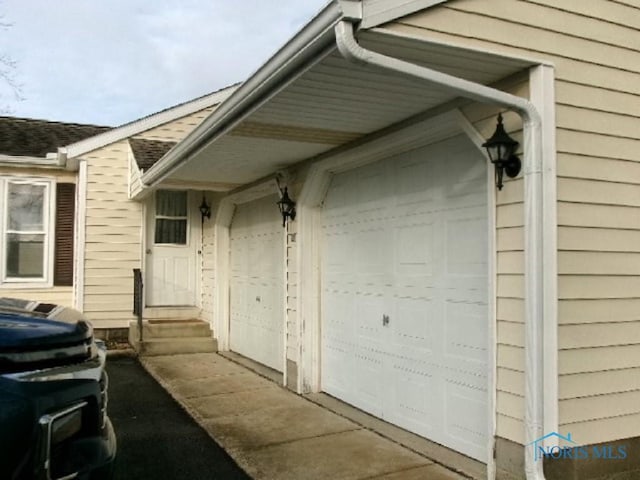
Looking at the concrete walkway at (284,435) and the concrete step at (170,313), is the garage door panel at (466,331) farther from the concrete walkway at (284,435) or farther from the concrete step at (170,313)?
the concrete step at (170,313)

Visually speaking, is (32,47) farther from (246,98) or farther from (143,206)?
(246,98)

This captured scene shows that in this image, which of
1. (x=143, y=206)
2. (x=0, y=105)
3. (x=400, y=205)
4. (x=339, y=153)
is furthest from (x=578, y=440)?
(x=0, y=105)

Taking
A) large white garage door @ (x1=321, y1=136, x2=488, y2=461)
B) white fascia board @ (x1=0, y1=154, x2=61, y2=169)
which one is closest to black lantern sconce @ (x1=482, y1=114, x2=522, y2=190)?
large white garage door @ (x1=321, y1=136, x2=488, y2=461)

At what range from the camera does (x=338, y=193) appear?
6.07 metres

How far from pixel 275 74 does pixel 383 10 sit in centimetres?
94

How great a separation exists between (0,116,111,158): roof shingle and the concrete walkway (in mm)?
4969

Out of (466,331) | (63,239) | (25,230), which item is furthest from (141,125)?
(466,331)

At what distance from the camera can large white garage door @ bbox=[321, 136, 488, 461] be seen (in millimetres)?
4121

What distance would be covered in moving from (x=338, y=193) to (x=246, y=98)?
2088 millimetres

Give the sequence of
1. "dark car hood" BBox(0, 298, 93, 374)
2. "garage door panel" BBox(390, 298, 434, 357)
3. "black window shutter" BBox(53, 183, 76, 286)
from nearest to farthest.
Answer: "dark car hood" BBox(0, 298, 93, 374)
"garage door panel" BBox(390, 298, 434, 357)
"black window shutter" BBox(53, 183, 76, 286)

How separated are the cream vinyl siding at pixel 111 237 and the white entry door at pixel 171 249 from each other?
261 mm

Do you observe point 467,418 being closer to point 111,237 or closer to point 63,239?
point 111,237

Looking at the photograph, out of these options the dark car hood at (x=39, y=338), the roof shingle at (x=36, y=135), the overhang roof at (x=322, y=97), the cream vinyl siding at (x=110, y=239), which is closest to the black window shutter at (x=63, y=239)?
the cream vinyl siding at (x=110, y=239)

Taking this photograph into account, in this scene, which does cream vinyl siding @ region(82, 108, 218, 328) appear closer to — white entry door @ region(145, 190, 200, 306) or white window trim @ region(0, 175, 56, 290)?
white entry door @ region(145, 190, 200, 306)
